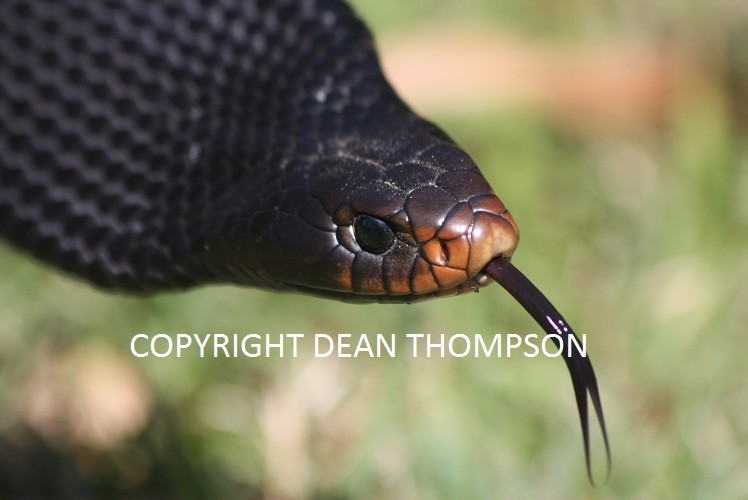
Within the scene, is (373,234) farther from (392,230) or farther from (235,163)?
(235,163)

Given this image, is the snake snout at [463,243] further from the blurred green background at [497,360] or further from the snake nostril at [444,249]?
the blurred green background at [497,360]

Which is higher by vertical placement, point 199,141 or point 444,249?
point 444,249

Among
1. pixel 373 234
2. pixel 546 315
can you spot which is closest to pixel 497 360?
pixel 546 315

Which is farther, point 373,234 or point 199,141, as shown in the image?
point 199,141

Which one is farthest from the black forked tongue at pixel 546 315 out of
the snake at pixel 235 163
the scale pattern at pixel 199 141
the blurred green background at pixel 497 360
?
the blurred green background at pixel 497 360

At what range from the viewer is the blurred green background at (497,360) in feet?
9.43

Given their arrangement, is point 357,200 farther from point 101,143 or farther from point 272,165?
point 101,143

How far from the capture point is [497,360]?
3.21 meters

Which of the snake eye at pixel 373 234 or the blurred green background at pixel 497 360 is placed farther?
the blurred green background at pixel 497 360

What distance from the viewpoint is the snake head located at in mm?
1866

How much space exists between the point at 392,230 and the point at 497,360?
1.37 m

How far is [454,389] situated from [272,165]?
120cm

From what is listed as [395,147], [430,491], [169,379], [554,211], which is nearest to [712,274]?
[554,211]

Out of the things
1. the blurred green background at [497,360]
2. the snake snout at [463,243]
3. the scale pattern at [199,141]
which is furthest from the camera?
the blurred green background at [497,360]
